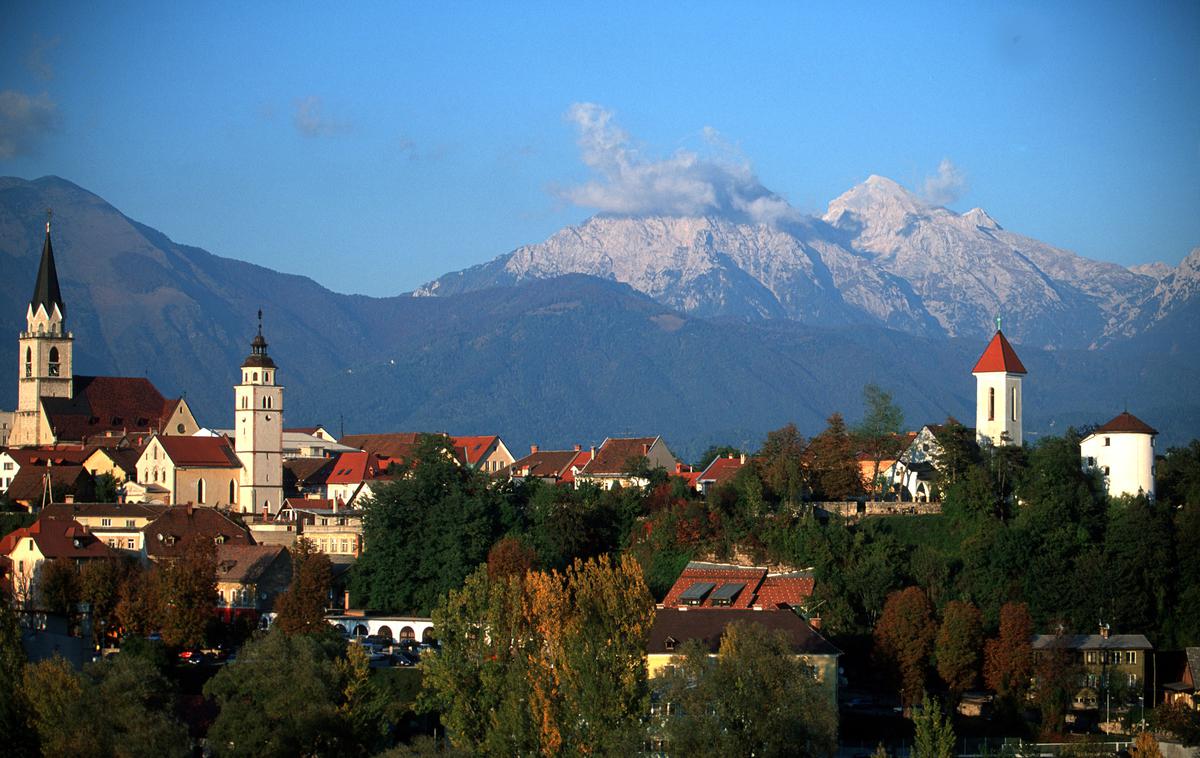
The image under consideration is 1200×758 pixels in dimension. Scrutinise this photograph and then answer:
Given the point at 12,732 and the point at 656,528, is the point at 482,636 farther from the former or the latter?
the point at 656,528

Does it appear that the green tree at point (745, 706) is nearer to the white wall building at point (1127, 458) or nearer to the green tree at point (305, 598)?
the green tree at point (305, 598)

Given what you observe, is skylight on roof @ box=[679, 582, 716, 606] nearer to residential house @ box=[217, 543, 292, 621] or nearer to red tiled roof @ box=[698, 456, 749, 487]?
red tiled roof @ box=[698, 456, 749, 487]

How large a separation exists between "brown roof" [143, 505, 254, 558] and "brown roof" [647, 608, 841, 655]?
26.1 meters

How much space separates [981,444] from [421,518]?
22.9m

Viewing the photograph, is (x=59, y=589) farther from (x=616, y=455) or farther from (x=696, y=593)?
(x=616, y=455)

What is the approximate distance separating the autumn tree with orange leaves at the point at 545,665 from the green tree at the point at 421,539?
17.9 m

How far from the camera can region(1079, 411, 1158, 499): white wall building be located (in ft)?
231

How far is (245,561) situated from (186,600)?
958 cm

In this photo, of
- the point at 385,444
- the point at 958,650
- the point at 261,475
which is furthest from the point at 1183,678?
the point at 385,444

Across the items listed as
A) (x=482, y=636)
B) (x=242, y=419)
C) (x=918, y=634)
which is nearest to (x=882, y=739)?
(x=918, y=634)

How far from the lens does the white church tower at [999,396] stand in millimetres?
77500

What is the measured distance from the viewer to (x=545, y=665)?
48.1 meters

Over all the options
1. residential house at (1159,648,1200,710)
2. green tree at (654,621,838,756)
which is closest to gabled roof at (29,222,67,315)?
residential house at (1159,648,1200,710)

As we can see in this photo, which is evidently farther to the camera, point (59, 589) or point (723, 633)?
point (59, 589)
